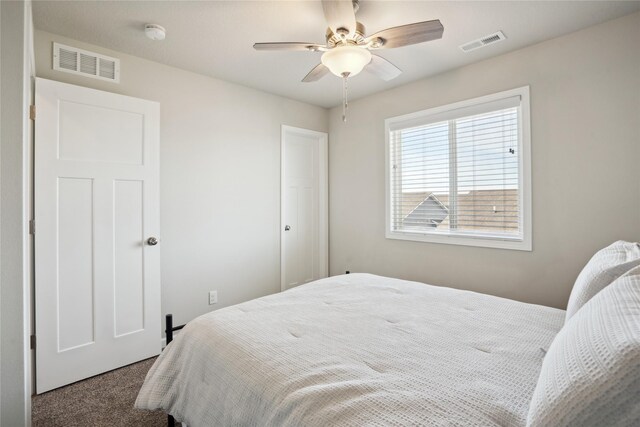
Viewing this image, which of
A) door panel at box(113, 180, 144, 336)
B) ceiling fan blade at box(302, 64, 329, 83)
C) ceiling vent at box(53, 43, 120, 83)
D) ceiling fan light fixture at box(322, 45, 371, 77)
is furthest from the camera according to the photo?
door panel at box(113, 180, 144, 336)

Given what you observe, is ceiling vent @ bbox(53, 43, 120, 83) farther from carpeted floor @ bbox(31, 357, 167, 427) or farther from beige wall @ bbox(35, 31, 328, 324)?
carpeted floor @ bbox(31, 357, 167, 427)

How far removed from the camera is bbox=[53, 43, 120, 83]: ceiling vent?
91.3 inches

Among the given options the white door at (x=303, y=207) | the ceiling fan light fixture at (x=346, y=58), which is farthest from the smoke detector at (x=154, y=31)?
the white door at (x=303, y=207)

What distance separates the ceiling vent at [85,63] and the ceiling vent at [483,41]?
275 cm

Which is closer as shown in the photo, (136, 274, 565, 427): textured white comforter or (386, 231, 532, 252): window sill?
(136, 274, 565, 427): textured white comforter

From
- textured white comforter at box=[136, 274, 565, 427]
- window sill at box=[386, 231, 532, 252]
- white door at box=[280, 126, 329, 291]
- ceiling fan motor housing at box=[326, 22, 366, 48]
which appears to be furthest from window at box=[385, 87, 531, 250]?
ceiling fan motor housing at box=[326, 22, 366, 48]

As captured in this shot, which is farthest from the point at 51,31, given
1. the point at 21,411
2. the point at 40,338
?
the point at 21,411

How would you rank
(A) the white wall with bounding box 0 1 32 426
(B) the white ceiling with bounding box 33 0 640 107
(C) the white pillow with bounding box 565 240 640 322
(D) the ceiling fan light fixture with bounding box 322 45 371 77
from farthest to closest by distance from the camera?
1. (B) the white ceiling with bounding box 33 0 640 107
2. (D) the ceiling fan light fixture with bounding box 322 45 371 77
3. (A) the white wall with bounding box 0 1 32 426
4. (C) the white pillow with bounding box 565 240 640 322

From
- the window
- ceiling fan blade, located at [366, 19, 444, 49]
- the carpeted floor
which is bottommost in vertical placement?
the carpeted floor

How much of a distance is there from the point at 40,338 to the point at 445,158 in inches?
138

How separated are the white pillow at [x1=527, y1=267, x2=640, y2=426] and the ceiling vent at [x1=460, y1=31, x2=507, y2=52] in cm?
221

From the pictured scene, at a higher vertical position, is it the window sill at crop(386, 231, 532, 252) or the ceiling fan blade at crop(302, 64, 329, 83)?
the ceiling fan blade at crop(302, 64, 329, 83)

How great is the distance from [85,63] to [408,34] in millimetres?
2354

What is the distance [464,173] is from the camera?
300 centimetres
